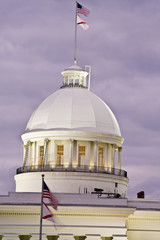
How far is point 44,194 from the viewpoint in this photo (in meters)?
68.2

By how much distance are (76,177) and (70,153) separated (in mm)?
2787

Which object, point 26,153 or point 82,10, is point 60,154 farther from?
point 82,10

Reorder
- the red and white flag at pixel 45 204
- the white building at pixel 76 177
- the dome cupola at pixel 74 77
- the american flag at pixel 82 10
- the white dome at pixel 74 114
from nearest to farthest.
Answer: the red and white flag at pixel 45 204
the white building at pixel 76 177
the white dome at pixel 74 114
the dome cupola at pixel 74 77
the american flag at pixel 82 10

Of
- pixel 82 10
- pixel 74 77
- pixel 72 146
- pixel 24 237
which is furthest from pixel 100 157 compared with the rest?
pixel 82 10

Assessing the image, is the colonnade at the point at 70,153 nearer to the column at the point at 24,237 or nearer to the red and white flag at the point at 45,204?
the column at the point at 24,237

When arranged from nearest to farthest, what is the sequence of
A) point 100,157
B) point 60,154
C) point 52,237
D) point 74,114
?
point 52,237 < point 60,154 < point 74,114 < point 100,157

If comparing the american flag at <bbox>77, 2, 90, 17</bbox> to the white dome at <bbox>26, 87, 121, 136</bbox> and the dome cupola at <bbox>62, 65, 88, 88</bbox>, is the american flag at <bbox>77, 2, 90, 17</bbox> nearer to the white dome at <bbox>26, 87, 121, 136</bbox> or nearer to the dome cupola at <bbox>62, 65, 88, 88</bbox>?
the dome cupola at <bbox>62, 65, 88, 88</bbox>

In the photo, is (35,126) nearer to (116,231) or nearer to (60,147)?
(60,147)

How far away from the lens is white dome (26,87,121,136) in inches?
3440

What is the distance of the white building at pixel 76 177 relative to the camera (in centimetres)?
7612

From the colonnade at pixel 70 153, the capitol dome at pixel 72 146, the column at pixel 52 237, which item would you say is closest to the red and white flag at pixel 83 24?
the capitol dome at pixel 72 146

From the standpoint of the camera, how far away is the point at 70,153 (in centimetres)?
8581

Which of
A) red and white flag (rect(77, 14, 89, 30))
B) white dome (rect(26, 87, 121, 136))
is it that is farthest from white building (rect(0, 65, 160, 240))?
red and white flag (rect(77, 14, 89, 30))

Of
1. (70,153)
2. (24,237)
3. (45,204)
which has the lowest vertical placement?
(24,237)
